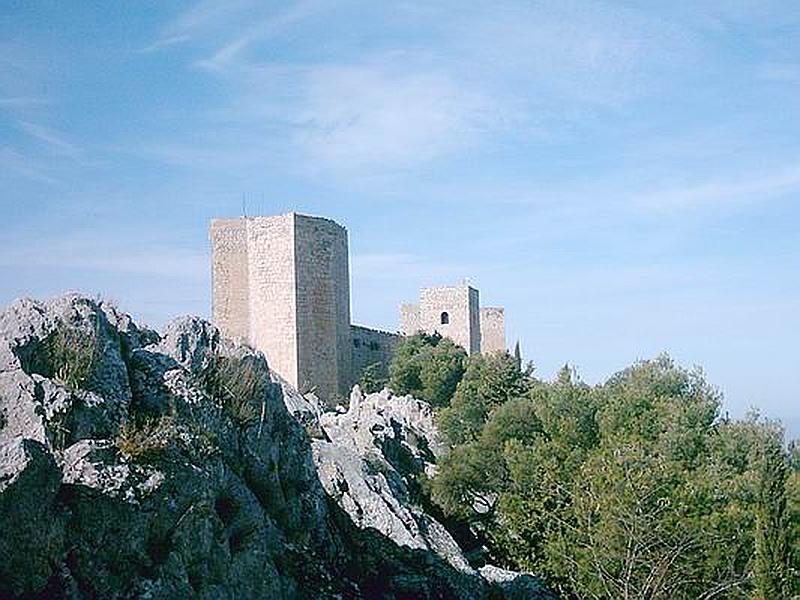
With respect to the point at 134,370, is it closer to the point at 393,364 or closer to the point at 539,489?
the point at 539,489

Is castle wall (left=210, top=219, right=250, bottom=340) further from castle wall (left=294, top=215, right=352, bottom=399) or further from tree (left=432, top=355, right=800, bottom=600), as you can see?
tree (left=432, top=355, right=800, bottom=600)

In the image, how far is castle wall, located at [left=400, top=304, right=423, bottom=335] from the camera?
50.3 meters

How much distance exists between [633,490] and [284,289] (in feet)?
65.4

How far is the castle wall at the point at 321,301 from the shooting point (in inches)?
1426

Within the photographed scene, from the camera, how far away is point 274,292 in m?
36.4

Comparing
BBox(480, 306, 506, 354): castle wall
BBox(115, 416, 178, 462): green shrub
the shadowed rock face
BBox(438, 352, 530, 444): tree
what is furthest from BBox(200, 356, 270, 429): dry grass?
BBox(480, 306, 506, 354): castle wall

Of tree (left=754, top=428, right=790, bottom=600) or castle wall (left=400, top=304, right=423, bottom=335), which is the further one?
castle wall (left=400, top=304, right=423, bottom=335)

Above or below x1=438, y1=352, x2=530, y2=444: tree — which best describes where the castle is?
above

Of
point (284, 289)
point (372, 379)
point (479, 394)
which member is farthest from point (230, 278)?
point (479, 394)

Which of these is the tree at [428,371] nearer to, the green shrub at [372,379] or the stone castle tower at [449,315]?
the green shrub at [372,379]

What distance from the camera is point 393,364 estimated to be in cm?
4125

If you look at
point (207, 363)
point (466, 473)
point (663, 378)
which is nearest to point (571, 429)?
point (466, 473)

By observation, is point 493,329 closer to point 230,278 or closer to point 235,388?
point 230,278

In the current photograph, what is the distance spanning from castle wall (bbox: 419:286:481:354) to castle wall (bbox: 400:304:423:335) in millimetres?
259
